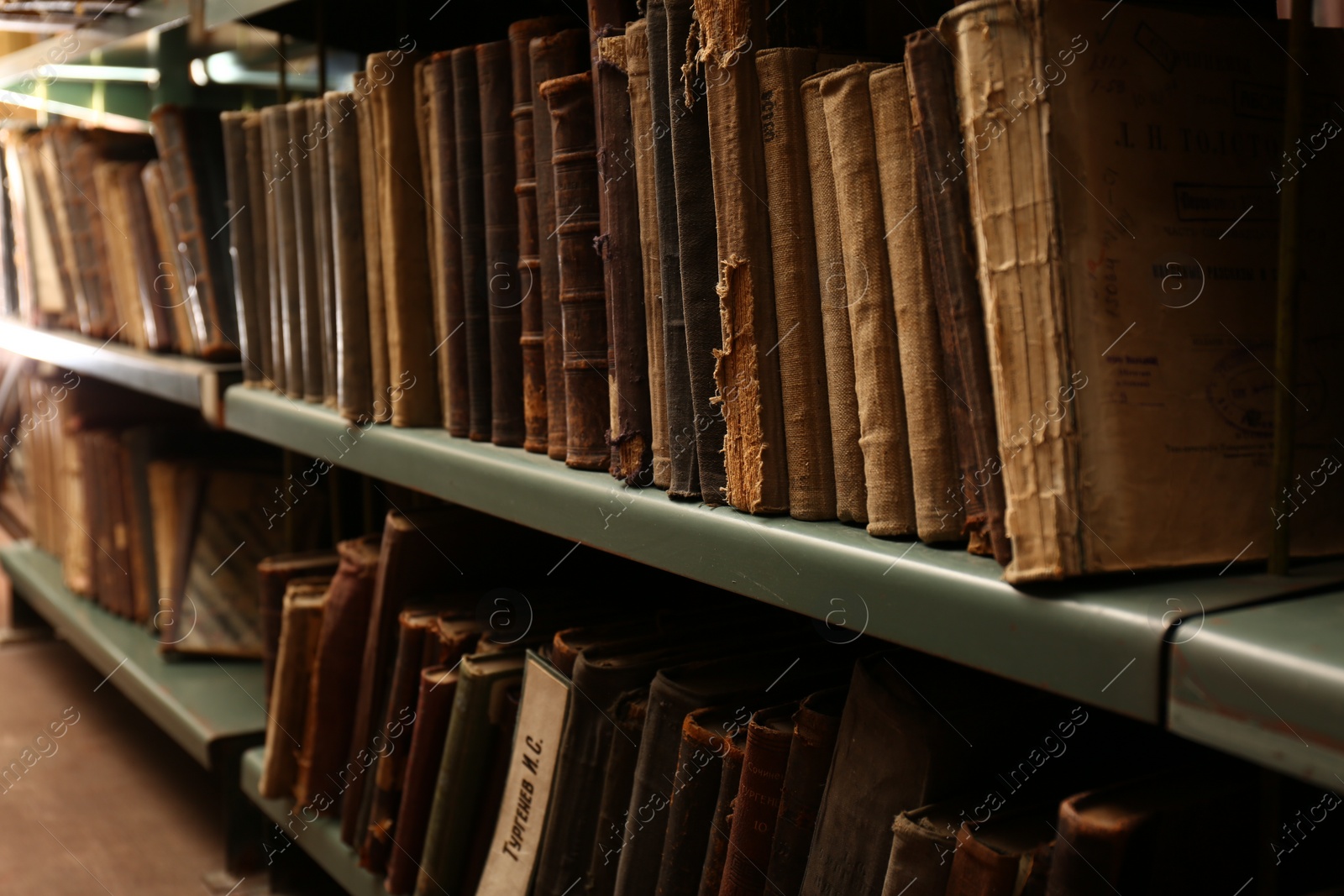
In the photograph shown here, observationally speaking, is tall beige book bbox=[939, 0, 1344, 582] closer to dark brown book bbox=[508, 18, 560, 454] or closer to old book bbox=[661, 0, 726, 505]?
old book bbox=[661, 0, 726, 505]

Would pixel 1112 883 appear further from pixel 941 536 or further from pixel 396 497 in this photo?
pixel 396 497

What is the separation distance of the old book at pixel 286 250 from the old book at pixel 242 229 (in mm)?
77

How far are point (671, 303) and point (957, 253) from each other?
0.25 meters

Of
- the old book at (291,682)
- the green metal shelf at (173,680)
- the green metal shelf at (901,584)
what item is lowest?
the green metal shelf at (173,680)

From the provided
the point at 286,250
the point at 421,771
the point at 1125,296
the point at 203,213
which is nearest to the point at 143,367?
the point at 203,213

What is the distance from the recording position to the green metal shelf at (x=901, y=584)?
489mm

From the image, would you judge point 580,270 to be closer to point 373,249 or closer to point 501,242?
point 501,242

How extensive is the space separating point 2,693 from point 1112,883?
2.54m

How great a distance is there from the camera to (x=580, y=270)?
87 cm

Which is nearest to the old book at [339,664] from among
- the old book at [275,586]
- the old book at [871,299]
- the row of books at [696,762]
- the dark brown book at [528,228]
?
the row of books at [696,762]

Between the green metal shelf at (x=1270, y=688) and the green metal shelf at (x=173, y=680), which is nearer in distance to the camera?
the green metal shelf at (x=1270, y=688)

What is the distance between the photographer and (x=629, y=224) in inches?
31.9

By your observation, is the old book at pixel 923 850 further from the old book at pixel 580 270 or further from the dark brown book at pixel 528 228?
the dark brown book at pixel 528 228

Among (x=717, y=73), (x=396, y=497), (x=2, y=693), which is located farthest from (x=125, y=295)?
(x=717, y=73)
